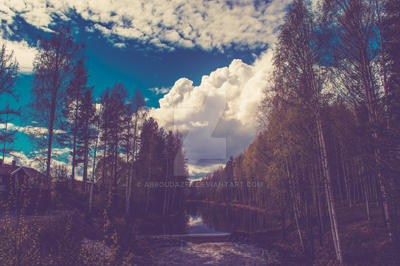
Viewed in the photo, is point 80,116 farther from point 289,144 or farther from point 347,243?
point 347,243

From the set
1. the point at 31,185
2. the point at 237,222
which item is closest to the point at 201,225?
the point at 237,222

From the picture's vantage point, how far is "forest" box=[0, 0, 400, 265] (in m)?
7.14

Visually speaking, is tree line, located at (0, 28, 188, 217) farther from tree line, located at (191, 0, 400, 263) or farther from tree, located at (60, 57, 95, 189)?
tree line, located at (191, 0, 400, 263)

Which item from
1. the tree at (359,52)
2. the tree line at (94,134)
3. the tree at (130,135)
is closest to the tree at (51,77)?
the tree line at (94,134)

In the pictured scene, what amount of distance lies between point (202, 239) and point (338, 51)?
15.8 meters

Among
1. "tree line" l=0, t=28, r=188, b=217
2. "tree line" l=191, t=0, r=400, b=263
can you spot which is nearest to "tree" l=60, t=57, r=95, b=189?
"tree line" l=0, t=28, r=188, b=217

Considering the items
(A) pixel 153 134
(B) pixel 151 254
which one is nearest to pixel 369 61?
(B) pixel 151 254

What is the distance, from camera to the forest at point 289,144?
7.14 metres

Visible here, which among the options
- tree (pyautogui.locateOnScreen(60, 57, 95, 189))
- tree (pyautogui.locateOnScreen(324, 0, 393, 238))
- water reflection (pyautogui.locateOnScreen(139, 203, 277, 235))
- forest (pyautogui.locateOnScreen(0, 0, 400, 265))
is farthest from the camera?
water reflection (pyautogui.locateOnScreen(139, 203, 277, 235))

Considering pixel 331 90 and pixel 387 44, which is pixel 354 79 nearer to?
pixel 331 90

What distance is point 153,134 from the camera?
28.2 metres

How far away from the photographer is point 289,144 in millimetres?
12602

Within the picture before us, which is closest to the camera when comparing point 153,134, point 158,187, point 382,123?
point 382,123

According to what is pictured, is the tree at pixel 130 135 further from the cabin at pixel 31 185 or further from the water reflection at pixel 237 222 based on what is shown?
the water reflection at pixel 237 222
